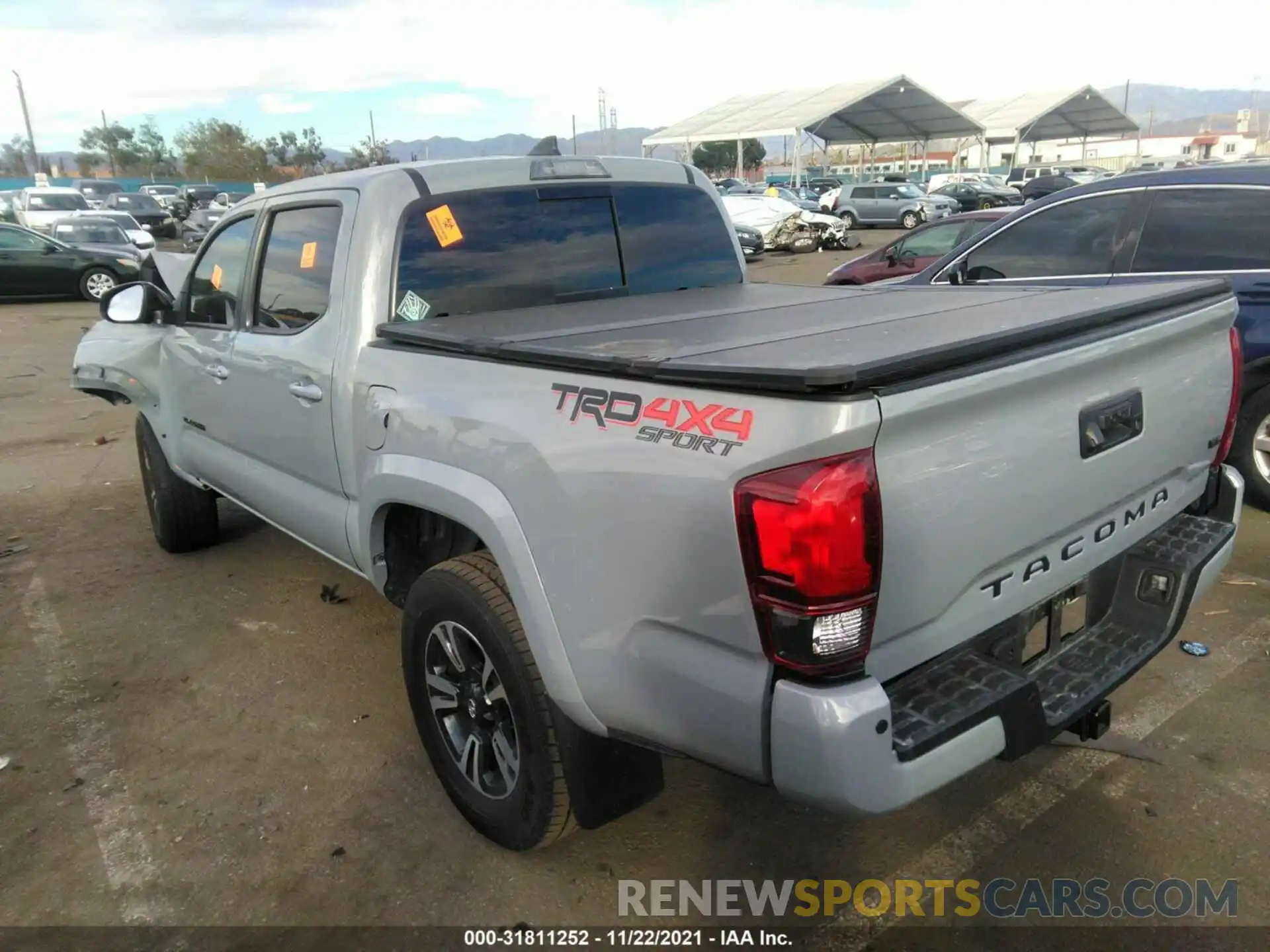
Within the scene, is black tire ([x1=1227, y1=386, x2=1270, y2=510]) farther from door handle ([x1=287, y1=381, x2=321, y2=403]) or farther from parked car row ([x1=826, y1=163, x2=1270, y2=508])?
door handle ([x1=287, y1=381, x2=321, y2=403])

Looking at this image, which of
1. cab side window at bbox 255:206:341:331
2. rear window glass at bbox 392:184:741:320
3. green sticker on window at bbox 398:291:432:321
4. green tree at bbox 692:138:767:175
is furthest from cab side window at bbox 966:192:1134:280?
green tree at bbox 692:138:767:175

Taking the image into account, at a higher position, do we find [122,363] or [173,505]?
[122,363]

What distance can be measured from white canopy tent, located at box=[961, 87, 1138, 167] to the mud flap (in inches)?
2050

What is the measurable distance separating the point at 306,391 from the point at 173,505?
226cm

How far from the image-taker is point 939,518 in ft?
6.30

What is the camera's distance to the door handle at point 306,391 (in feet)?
10.6

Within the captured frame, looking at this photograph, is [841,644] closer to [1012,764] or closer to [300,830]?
[1012,764]

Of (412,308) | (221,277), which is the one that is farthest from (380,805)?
(221,277)

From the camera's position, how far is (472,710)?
279 centimetres

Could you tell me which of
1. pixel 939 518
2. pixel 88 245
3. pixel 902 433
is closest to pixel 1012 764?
pixel 939 518

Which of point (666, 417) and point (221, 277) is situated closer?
point (666, 417)

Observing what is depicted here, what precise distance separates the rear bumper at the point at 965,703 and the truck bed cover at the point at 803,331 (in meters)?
0.63

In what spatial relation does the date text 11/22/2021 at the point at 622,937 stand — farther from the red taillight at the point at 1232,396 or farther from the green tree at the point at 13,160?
the green tree at the point at 13,160

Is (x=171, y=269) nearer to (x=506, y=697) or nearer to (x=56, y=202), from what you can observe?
(x=506, y=697)
